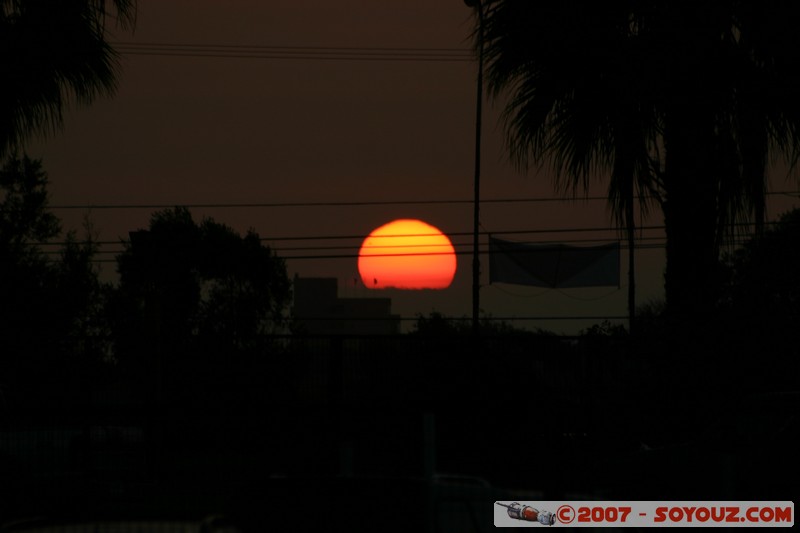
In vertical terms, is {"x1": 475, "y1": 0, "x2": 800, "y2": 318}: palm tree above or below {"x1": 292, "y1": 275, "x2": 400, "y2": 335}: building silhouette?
below

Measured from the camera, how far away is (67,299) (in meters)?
39.9

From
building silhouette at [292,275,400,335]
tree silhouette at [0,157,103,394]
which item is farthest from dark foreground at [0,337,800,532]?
building silhouette at [292,275,400,335]

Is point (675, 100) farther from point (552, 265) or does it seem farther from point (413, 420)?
point (552, 265)

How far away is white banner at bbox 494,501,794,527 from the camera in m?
5.59

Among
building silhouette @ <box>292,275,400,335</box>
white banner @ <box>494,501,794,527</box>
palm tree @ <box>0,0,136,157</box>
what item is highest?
building silhouette @ <box>292,275,400,335</box>

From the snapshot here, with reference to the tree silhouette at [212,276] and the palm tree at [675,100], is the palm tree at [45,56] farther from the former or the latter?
the tree silhouette at [212,276]

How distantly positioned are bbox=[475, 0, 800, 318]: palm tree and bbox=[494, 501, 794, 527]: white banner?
383 cm

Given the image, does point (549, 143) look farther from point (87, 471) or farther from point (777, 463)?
point (87, 471)

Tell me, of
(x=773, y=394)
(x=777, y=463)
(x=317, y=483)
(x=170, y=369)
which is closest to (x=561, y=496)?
(x=317, y=483)

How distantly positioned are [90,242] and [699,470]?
1347 inches

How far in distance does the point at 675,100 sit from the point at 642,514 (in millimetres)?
4752

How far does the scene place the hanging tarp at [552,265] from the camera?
93.6ft

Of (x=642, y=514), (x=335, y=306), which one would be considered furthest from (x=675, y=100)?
(x=335, y=306)

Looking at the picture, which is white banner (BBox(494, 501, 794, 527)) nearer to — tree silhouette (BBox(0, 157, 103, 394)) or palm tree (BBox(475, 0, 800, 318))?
palm tree (BBox(475, 0, 800, 318))
